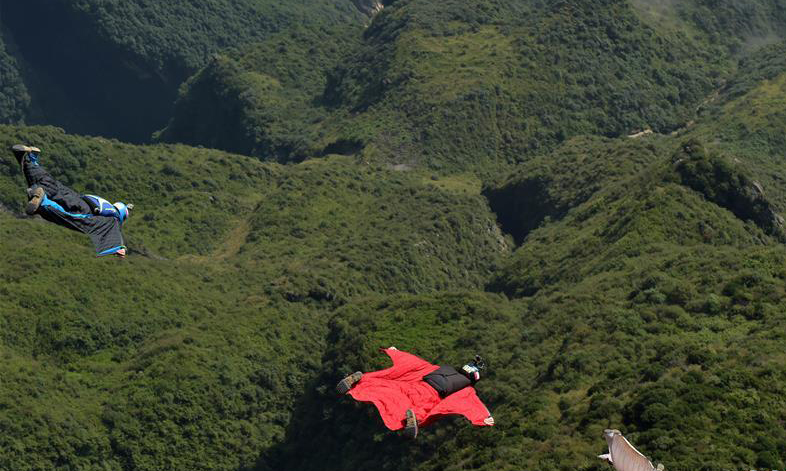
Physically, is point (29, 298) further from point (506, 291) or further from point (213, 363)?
point (506, 291)

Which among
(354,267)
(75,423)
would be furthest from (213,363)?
(354,267)

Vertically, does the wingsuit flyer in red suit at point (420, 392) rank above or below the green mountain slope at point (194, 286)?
above

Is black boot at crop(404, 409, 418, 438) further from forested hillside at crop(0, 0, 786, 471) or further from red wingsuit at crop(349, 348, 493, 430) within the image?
forested hillside at crop(0, 0, 786, 471)

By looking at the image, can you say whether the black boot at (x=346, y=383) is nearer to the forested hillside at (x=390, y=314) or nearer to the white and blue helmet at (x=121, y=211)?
the white and blue helmet at (x=121, y=211)

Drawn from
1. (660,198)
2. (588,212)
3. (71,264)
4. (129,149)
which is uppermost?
(660,198)

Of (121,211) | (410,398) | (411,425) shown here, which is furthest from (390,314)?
(411,425)

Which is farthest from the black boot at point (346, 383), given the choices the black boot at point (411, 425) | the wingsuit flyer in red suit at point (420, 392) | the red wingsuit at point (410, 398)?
the black boot at point (411, 425)

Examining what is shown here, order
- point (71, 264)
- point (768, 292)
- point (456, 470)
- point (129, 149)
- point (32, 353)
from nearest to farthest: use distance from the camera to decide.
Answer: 1. point (456, 470)
2. point (768, 292)
3. point (32, 353)
4. point (71, 264)
5. point (129, 149)
